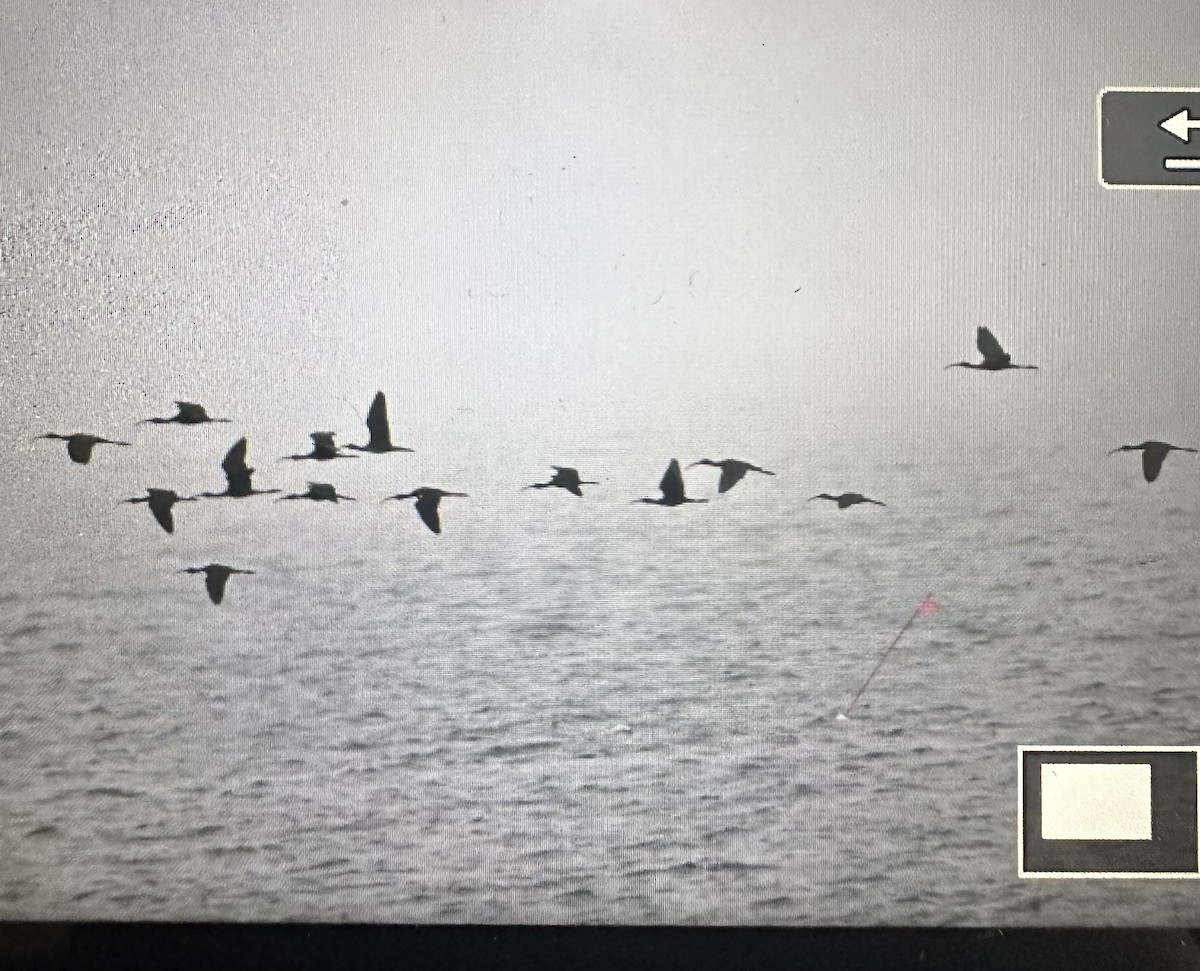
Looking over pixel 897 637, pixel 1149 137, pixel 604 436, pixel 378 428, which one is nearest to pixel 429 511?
pixel 378 428

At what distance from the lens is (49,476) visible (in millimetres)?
1485

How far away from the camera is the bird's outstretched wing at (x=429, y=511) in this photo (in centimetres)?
150

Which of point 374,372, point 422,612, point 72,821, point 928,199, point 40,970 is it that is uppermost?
point 928,199

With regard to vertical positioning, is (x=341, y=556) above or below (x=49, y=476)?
below

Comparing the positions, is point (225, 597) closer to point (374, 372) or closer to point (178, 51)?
point (374, 372)

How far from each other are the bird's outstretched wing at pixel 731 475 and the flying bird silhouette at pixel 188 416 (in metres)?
0.73

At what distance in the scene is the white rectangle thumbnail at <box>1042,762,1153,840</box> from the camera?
4.91 ft

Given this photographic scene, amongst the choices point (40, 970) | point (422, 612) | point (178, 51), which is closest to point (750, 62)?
point (178, 51)

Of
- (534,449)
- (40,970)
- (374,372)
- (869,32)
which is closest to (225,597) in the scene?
(374,372)

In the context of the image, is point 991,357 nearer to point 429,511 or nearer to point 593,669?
point 593,669

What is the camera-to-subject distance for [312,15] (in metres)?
1.48

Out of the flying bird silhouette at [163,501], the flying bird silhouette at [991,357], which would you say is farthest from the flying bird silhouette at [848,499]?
the flying bird silhouette at [163,501]

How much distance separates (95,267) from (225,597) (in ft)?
1.68

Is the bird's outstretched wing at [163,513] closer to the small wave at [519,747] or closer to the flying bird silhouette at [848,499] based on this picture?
the small wave at [519,747]
